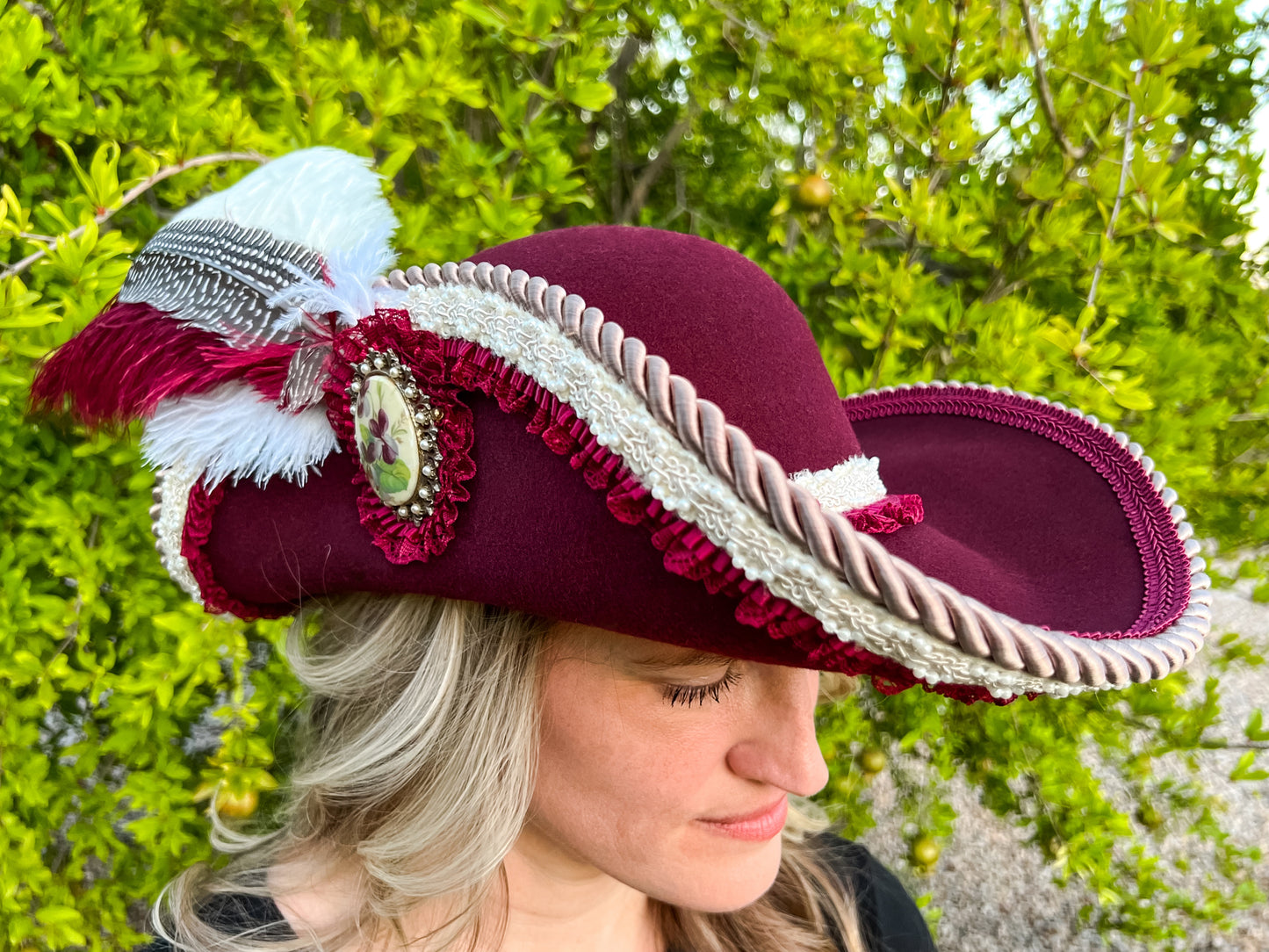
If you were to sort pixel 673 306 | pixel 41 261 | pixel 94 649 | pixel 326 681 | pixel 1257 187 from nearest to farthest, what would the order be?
1. pixel 673 306
2. pixel 326 681
3. pixel 41 261
4. pixel 94 649
5. pixel 1257 187

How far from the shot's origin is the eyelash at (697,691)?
0.93m

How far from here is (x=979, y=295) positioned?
6.82ft

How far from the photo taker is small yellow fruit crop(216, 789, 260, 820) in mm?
1606

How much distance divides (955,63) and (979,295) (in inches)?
24.3

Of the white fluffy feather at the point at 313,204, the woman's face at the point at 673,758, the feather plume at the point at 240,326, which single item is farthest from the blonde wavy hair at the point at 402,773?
the white fluffy feather at the point at 313,204

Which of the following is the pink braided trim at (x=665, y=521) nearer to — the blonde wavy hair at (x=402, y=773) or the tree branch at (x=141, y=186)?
the blonde wavy hair at (x=402, y=773)

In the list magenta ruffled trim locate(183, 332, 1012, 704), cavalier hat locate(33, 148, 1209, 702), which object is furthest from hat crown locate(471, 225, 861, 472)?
magenta ruffled trim locate(183, 332, 1012, 704)

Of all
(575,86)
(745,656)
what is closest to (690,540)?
(745,656)

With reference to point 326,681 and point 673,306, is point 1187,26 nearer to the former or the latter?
point 673,306

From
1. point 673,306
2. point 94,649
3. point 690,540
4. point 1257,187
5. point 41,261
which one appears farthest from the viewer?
point 1257,187

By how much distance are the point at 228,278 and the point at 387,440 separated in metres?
0.37

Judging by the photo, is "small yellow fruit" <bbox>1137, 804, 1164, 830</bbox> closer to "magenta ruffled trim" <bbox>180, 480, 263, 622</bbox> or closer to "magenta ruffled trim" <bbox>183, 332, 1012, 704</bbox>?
"magenta ruffled trim" <bbox>183, 332, 1012, 704</bbox>

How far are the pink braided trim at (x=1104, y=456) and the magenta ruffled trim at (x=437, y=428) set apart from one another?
0.64 meters

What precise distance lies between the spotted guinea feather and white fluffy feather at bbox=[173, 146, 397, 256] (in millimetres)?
22
